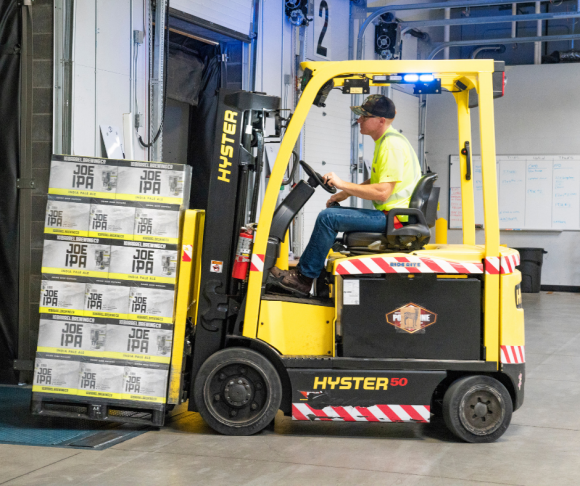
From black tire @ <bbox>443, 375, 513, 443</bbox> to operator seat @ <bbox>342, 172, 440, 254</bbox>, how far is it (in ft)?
2.97

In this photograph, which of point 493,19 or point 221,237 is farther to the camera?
point 493,19

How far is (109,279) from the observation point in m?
4.57

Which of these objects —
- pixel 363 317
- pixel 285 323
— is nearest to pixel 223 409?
pixel 285 323

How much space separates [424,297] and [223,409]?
1.42 metres

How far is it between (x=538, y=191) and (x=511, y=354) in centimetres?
1079

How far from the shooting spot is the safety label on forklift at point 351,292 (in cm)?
447

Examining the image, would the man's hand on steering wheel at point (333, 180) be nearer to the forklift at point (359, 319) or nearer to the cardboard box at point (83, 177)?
the forklift at point (359, 319)

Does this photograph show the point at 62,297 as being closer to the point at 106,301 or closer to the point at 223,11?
the point at 106,301

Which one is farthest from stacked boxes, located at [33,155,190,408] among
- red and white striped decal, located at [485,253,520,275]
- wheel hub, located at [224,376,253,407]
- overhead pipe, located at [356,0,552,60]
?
overhead pipe, located at [356,0,552,60]

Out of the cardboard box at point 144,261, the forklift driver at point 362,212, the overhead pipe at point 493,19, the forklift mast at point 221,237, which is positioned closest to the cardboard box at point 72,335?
the cardboard box at point 144,261

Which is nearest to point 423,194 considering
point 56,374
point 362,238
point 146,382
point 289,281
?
point 362,238

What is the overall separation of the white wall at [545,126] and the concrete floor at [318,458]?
32.1 ft

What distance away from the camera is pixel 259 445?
437 centimetres

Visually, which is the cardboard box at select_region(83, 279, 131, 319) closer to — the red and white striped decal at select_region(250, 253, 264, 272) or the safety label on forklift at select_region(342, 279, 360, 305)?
the red and white striped decal at select_region(250, 253, 264, 272)
